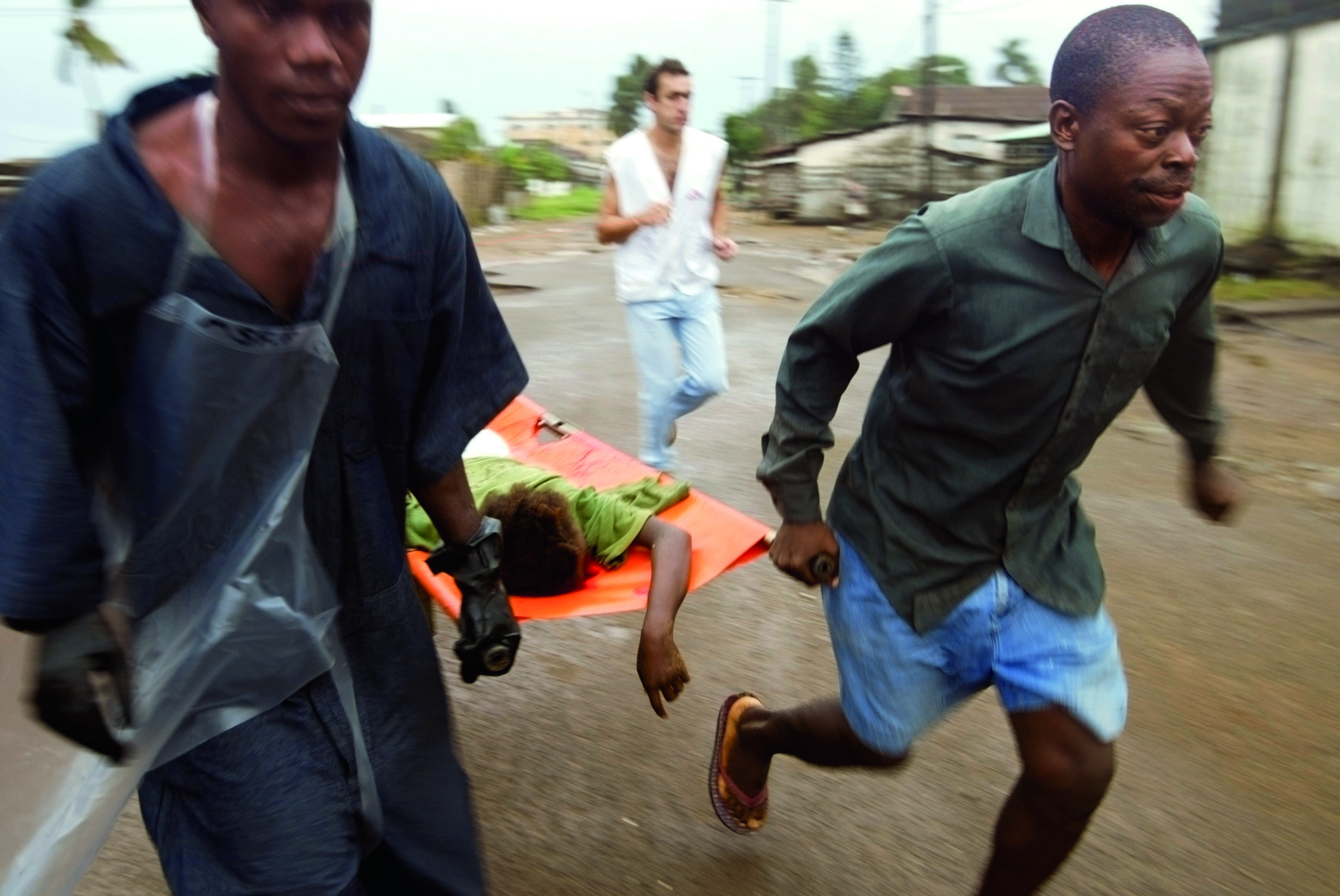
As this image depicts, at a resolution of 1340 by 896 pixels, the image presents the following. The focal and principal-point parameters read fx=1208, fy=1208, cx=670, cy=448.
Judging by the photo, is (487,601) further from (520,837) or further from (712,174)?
(712,174)

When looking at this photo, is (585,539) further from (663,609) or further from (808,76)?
(808,76)

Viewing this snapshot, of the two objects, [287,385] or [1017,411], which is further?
[1017,411]

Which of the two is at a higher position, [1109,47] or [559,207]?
[1109,47]

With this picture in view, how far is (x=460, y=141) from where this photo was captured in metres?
30.9

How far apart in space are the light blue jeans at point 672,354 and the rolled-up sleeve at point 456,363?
3.24 m

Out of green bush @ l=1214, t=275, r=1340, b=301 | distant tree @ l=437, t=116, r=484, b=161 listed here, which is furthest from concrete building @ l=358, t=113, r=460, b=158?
green bush @ l=1214, t=275, r=1340, b=301

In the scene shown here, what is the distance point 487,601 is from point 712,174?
356 cm

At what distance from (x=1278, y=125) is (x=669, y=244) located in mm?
11948

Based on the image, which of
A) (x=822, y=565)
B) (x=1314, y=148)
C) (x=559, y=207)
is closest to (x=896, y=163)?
(x=559, y=207)

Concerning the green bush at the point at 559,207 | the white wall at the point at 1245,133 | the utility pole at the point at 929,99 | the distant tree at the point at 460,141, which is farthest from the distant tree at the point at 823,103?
the white wall at the point at 1245,133

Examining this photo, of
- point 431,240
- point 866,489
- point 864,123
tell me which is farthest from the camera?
point 864,123

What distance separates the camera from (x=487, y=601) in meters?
2.09

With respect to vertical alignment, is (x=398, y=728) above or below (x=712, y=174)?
below

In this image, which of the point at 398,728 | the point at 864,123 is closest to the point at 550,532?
the point at 398,728
